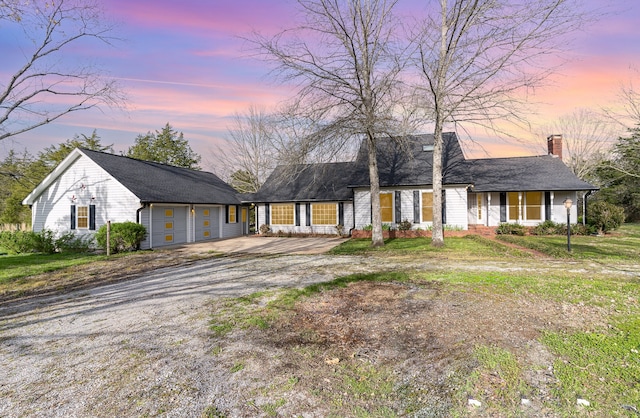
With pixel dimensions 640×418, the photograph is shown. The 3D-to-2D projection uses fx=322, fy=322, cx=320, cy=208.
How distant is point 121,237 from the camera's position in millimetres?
14336

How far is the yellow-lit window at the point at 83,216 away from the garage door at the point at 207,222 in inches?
211

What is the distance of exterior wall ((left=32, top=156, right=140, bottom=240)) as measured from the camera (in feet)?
52.4

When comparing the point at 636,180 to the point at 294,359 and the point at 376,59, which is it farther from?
the point at 294,359

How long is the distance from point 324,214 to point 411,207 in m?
5.40

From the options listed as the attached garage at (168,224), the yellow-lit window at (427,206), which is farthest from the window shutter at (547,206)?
the attached garage at (168,224)

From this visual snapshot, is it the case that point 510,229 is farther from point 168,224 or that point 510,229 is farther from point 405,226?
point 168,224

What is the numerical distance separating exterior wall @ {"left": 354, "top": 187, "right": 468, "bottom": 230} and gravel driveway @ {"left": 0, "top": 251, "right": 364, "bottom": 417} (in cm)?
1098

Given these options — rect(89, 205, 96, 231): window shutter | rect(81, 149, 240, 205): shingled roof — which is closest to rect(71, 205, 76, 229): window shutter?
rect(89, 205, 96, 231): window shutter

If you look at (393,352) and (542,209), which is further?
(542,209)

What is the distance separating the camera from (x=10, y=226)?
27.4m

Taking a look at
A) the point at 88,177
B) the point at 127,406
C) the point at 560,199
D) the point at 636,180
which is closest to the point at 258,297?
the point at 127,406

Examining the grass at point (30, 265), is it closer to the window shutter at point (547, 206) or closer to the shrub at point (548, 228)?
the shrub at point (548, 228)

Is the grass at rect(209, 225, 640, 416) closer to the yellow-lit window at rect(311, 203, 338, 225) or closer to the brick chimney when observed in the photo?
the yellow-lit window at rect(311, 203, 338, 225)

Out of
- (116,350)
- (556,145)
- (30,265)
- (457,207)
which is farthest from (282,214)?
(556,145)
